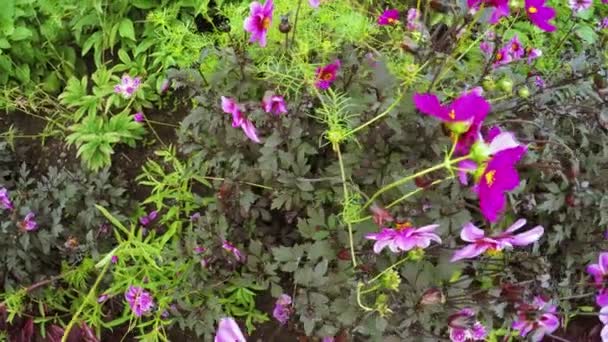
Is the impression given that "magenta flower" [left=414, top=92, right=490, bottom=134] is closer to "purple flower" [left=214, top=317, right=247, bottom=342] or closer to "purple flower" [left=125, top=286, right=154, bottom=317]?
"purple flower" [left=214, top=317, right=247, bottom=342]

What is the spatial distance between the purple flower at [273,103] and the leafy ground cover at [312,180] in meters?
0.01

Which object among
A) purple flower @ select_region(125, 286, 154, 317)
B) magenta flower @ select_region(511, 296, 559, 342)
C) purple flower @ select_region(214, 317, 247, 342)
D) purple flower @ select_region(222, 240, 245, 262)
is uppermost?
magenta flower @ select_region(511, 296, 559, 342)

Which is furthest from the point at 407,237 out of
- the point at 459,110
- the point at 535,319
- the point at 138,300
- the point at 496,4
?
the point at 138,300

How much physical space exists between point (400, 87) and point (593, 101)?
522 mm

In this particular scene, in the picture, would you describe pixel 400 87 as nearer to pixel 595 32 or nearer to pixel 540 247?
pixel 540 247

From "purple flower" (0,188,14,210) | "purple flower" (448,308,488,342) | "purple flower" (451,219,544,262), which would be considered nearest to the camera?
"purple flower" (451,219,544,262)

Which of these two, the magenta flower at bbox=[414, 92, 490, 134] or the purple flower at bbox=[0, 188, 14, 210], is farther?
the purple flower at bbox=[0, 188, 14, 210]

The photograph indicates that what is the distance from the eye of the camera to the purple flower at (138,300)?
1686mm

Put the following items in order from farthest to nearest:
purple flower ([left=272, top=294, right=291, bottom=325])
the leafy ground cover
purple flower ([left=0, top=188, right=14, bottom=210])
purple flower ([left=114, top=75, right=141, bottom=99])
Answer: purple flower ([left=114, top=75, right=141, bottom=99]) < purple flower ([left=0, top=188, right=14, bottom=210]) < purple flower ([left=272, top=294, right=291, bottom=325]) < the leafy ground cover

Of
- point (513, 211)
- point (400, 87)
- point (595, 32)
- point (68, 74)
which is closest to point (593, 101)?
point (513, 211)

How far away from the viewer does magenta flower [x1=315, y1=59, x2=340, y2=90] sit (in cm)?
137

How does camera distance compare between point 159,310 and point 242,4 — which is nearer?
point 159,310

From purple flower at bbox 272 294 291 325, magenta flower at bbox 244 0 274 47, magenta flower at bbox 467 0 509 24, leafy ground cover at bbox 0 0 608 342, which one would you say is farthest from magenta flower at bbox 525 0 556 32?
purple flower at bbox 272 294 291 325

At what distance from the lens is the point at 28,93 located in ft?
7.19
